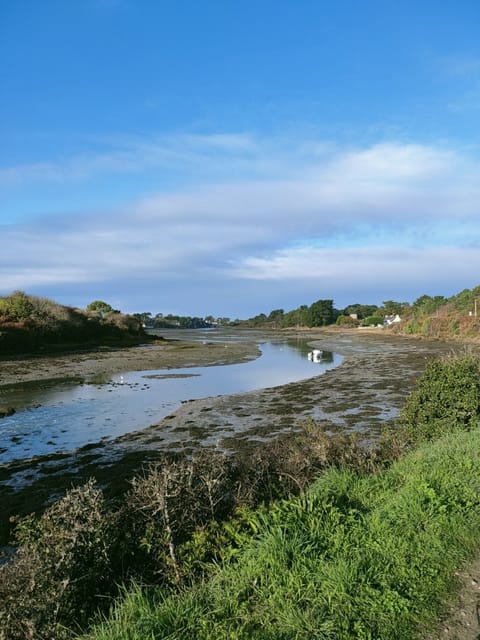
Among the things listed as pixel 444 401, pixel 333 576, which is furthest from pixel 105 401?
pixel 333 576

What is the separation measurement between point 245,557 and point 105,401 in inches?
757

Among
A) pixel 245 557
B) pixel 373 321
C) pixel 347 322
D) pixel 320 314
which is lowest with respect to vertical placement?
pixel 245 557

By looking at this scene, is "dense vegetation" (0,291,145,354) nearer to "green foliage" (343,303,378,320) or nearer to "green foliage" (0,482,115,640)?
"green foliage" (0,482,115,640)

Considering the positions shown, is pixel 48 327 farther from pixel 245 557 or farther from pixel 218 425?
pixel 245 557

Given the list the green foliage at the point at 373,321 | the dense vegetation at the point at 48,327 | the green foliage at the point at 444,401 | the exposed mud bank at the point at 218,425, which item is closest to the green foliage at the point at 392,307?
the green foliage at the point at 373,321

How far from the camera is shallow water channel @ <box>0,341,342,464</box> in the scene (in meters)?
15.1

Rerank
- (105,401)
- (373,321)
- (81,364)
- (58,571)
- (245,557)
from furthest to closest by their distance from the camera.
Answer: (373,321), (81,364), (105,401), (245,557), (58,571)

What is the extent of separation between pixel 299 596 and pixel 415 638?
0.96 metres

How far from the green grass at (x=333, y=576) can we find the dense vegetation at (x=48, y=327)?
49.0 m

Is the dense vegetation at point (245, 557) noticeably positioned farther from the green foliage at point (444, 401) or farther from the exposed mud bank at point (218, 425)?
the exposed mud bank at point (218, 425)

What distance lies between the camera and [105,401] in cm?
2220

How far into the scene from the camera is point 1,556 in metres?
6.89

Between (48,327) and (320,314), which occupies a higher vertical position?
(320,314)

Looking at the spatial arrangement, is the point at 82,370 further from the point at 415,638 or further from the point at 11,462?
the point at 415,638
